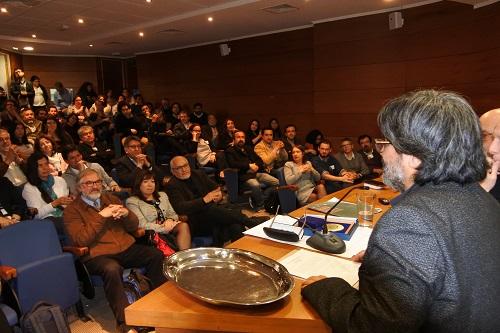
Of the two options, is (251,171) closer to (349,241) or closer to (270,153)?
(270,153)

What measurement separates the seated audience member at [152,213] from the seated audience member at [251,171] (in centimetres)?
212

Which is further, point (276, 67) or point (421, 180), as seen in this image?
point (276, 67)

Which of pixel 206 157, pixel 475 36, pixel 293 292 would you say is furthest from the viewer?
pixel 206 157

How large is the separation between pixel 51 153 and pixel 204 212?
7.96ft

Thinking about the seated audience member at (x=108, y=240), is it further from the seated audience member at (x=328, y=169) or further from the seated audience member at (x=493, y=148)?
the seated audience member at (x=328, y=169)

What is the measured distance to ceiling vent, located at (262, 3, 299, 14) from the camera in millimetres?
6056

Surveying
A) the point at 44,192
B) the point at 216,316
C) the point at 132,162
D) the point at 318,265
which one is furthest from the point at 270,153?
the point at 216,316

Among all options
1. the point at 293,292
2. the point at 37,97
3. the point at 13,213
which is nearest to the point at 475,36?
the point at 293,292

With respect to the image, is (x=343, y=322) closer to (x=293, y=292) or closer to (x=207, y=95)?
(x=293, y=292)

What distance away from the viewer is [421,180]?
3.00 feet

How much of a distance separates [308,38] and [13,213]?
19.6ft

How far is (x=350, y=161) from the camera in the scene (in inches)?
209

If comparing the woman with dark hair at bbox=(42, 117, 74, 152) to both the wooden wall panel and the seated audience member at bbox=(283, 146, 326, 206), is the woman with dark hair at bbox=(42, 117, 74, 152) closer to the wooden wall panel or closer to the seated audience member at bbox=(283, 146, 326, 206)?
the seated audience member at bbox=(283, 146, 326, 206)

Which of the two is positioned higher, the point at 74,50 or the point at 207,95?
the point at 74,50
